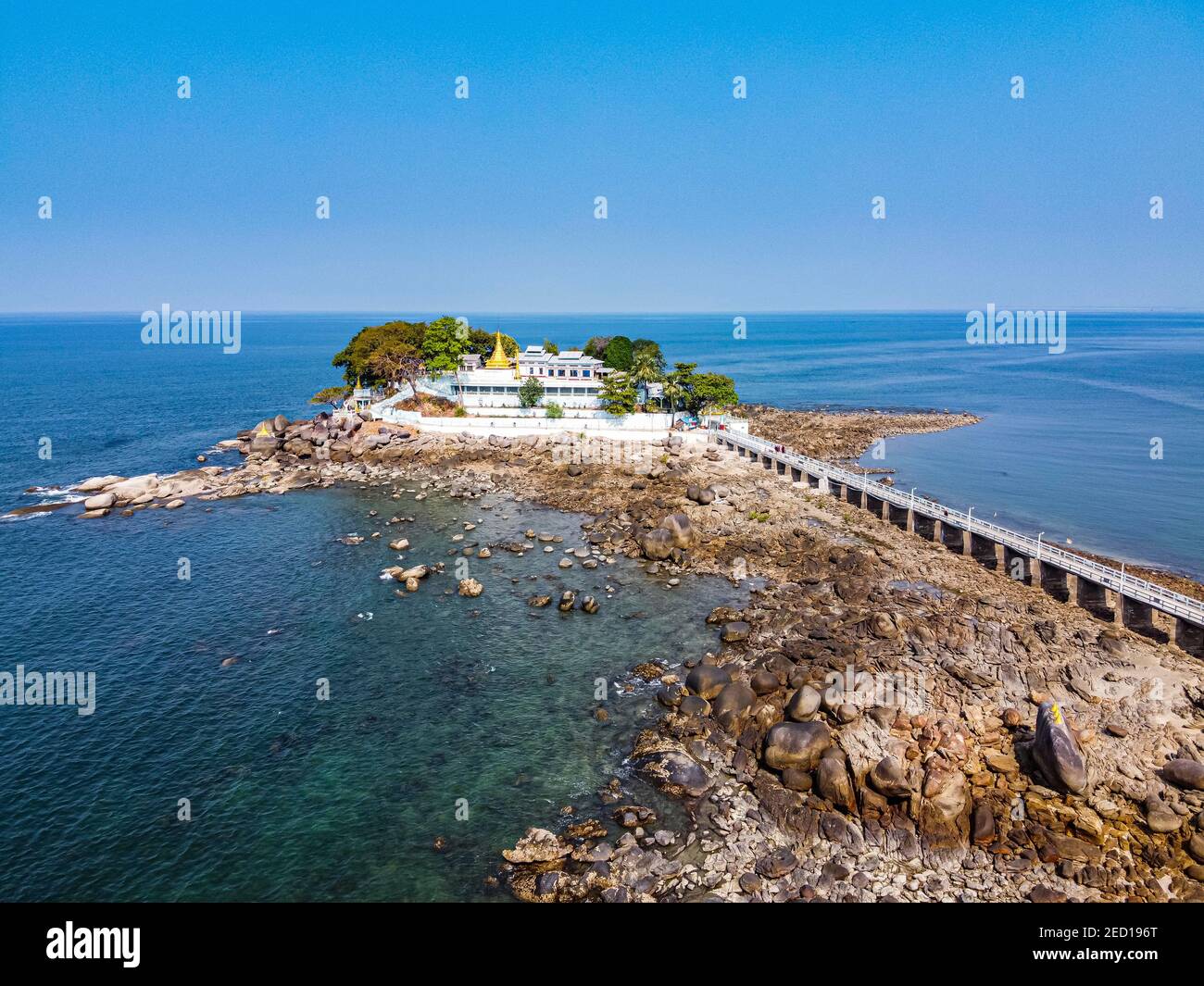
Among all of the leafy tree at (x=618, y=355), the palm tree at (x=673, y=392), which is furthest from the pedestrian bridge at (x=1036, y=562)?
the leafy tree at (x=618, y=355)

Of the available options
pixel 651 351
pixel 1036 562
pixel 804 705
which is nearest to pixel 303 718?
pixel 804 705

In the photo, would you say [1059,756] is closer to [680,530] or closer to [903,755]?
[903,755]

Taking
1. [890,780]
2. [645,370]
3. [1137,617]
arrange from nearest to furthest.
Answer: [890,780] → [1137,617] → [645,370]

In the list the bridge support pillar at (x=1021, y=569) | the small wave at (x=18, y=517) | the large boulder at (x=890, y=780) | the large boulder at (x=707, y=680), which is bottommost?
the large boulder at (x=890, y=780)

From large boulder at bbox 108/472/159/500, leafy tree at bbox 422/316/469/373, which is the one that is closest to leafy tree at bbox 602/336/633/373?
leafy tree at bbox 422/316/469/373

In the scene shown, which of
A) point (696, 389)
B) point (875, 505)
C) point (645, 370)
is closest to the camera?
point (875, 505)

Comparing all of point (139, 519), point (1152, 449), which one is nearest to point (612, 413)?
point (139, 519)

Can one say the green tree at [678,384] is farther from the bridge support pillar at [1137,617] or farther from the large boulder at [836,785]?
the large boulder at [836,785]
